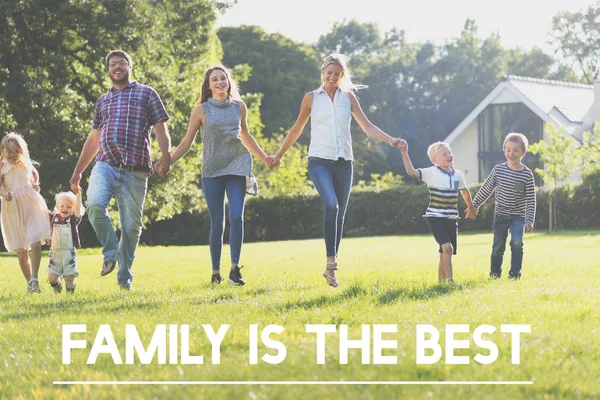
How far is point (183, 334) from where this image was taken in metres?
5.38

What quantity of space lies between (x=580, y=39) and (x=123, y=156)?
6947 cm

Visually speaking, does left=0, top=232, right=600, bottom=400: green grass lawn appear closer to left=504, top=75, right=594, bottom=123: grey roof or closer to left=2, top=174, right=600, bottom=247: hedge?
left=2, top=174, right=600, bottom=247: hedge

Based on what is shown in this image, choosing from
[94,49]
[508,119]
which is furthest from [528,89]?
[94,49]

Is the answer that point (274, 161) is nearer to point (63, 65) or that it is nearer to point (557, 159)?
point (63, 65)

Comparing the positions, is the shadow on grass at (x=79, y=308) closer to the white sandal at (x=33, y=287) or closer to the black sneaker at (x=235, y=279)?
the black sneaker at (x=235, y=279)

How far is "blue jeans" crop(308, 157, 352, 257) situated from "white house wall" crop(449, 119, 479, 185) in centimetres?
4233

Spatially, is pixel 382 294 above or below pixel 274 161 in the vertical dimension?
below

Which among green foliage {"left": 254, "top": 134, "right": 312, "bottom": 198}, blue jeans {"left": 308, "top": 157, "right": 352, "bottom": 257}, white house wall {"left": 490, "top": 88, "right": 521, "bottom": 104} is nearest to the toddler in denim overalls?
blue jeans {"left": 308, "top": 157, "right": 352, "bottom": 257}

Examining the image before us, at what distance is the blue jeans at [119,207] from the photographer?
8.56 meters

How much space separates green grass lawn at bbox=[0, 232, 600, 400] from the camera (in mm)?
4270

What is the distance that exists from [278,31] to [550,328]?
5412 centimetres

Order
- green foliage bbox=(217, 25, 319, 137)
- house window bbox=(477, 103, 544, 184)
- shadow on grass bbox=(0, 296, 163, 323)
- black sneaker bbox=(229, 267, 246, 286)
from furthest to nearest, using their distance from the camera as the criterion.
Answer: green foliage bbox=(217, 25, 319, 137), house window bbox=(477, 103, 544, 184), black sneaker bbox=(229, 267, 246, 286), shadow on grass bbox=(0, 296, 163, 323)

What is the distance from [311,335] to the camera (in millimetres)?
5379

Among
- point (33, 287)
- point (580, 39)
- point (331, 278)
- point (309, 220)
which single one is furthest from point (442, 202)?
point (580, 39)
